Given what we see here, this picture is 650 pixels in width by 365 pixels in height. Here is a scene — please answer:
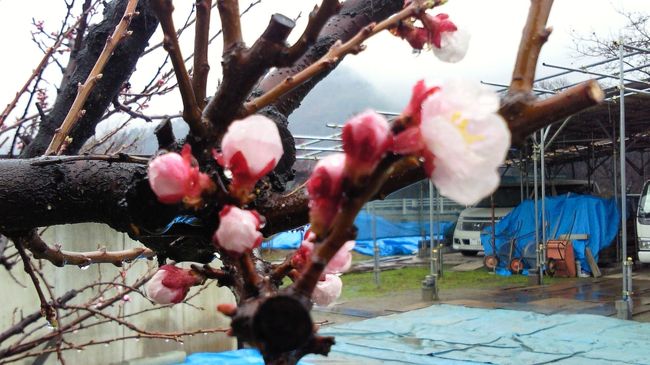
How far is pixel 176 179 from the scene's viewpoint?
550mm

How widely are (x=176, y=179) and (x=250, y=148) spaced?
0.08 m

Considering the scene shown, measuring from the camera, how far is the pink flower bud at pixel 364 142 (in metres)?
0.44

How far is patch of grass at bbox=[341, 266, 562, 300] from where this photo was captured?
34.5 feet

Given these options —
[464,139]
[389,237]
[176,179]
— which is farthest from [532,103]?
[389,237]

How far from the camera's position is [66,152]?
158 centimetres

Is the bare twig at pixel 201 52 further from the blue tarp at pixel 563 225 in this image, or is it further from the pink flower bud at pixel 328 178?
the blue tarp at pixel 563 225

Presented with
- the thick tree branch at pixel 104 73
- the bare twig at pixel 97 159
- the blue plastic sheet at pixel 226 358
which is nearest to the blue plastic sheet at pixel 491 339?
the blue plastic sheet at pixel 226 358

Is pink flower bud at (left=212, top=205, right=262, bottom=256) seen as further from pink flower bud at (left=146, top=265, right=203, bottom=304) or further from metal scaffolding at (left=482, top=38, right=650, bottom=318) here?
metal scaffolding at (left=482, top=38, right=650, bottom=318)

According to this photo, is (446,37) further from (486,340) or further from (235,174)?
(486,340)

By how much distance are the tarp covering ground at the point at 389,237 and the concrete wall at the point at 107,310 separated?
10306mm

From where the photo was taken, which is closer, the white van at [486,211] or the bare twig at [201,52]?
the bare twig at [201,52]

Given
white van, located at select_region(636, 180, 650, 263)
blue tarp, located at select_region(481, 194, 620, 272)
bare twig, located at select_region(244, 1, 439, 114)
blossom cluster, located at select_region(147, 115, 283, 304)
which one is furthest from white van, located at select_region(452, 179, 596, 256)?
blossom cluster, located at select_region(147, 115, 283, 304)

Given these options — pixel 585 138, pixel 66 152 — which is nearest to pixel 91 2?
pixel 66 152

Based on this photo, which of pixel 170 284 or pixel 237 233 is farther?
pixel 170 284
